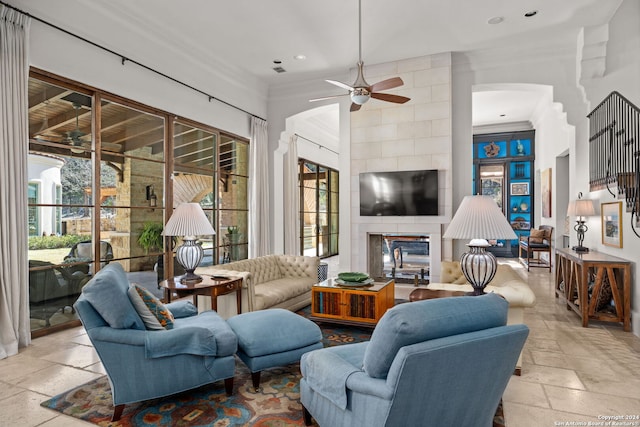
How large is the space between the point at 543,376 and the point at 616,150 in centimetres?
289

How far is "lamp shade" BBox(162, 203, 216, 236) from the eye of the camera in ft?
12.5

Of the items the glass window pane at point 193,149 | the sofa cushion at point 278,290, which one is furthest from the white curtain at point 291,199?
the sofa cushion at point 278,290

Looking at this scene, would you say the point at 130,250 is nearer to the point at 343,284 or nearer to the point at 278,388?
the point at 343,284

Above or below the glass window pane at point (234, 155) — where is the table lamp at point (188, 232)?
below

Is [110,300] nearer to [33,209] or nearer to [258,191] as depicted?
[33,209]

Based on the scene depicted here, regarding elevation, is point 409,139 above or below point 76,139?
above

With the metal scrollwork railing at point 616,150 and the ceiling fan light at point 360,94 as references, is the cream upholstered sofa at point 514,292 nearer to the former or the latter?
the metal scrollwork railing at point 616,150

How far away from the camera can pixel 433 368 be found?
1526 millimetres

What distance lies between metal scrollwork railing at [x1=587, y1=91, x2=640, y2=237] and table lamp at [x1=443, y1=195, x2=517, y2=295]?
1645mm

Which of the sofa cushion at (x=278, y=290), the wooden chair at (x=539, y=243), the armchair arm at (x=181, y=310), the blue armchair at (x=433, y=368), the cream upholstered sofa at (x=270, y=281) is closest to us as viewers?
the blue armchair at (x=433, y=368)

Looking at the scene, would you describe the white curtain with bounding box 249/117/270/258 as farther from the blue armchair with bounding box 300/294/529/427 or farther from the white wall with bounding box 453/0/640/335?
the blue armchair with bounding box 300/294/529/427

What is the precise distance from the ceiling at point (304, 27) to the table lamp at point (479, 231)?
2901 mm

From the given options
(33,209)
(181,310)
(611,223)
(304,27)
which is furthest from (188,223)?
(611,223)

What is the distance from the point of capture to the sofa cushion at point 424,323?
1545 mm
